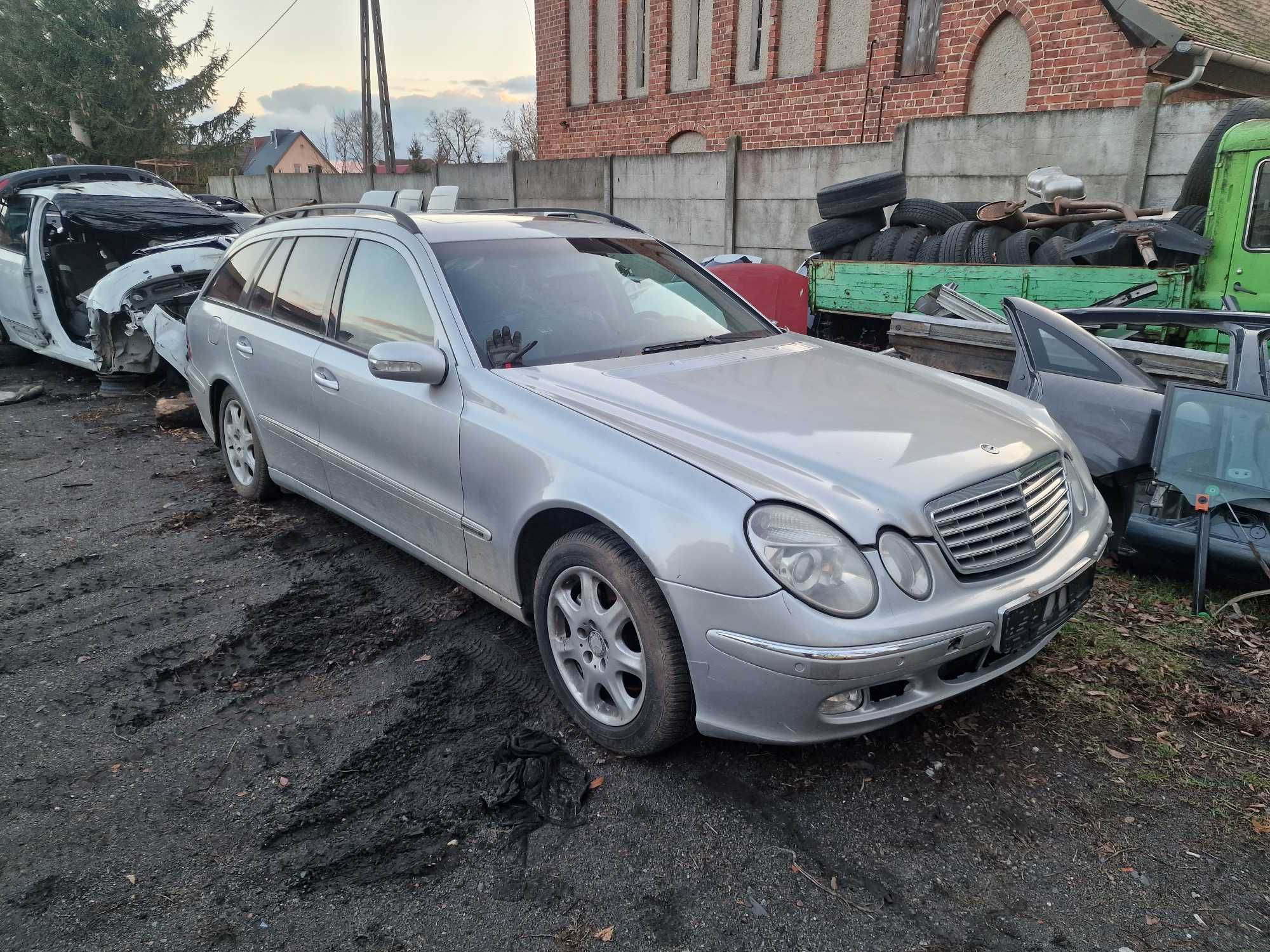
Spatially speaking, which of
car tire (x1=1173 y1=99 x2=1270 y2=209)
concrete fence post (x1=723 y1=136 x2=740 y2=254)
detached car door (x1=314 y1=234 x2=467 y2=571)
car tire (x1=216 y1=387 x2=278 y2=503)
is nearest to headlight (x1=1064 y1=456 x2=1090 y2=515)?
detached car door (x1=314 y1=234 x2=467 y2=571)

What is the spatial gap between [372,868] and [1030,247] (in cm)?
686

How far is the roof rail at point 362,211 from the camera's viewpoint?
386 centimetres

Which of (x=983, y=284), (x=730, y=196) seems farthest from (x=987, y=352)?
(x=730, y=196)

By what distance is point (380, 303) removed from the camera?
3.85m

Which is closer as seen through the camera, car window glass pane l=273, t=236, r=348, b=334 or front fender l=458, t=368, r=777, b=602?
front fender l=458, t=368, r=777, b=602

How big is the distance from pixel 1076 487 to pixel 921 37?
11.3 m

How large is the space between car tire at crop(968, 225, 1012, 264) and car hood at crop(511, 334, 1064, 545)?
4.06 meters

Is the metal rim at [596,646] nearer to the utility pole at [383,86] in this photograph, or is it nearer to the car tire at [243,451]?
the car tire at [243,451]

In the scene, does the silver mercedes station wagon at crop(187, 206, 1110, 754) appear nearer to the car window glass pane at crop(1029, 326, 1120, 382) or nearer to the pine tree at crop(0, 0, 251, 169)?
the car window glass pane at crop(1029, 326, 1120, 382)

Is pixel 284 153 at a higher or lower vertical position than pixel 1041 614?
higher

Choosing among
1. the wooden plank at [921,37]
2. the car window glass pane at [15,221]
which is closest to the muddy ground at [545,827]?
the car window glass pane at [15,221]

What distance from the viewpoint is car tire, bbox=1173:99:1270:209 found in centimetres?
662

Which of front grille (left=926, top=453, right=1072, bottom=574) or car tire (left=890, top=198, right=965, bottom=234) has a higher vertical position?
car tire (left=890, top=198, right=965, bottom=234)

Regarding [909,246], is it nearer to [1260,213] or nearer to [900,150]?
[900,150]
